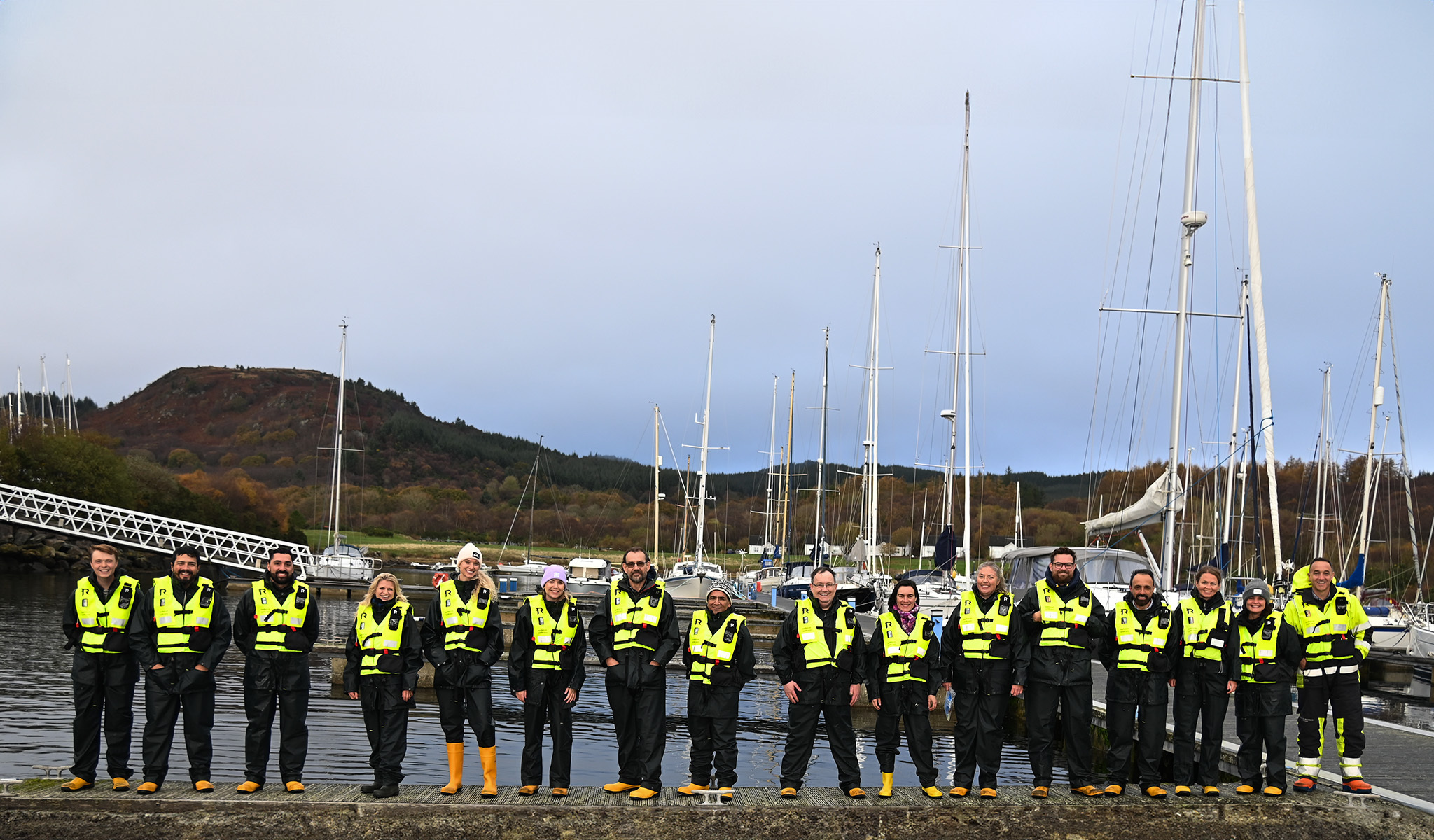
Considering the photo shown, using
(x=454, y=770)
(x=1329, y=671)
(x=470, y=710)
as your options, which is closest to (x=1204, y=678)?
(x=1329, y=671)

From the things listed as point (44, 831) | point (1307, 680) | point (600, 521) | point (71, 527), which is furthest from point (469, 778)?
point (600, 521)

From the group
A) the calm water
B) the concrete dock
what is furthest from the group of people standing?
the calm water

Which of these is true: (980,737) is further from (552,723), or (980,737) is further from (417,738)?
(417,738)

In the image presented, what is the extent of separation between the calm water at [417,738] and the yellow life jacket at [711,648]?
434 cm

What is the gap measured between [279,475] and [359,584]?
123 metres

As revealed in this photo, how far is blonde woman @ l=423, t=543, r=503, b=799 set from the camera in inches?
358

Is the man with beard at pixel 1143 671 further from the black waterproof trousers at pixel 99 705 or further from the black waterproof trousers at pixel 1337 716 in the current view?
the black waterproof trousers at pixel 99 705

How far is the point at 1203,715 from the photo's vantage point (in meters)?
9.84

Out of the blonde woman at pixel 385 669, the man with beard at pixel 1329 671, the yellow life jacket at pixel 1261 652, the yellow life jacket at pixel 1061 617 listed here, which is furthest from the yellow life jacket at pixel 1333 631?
the blonde woman at pixel 385 669

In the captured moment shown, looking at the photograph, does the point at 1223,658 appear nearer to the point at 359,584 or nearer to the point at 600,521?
the point at 359,584

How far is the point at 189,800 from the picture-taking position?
8.41 metres

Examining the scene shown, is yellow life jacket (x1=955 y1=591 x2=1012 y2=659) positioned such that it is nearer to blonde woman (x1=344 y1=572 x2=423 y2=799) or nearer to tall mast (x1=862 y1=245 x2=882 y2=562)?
blonde woman (x1=344 y1=572 x2=423 y2=799)

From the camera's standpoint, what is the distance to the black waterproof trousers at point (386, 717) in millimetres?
8898

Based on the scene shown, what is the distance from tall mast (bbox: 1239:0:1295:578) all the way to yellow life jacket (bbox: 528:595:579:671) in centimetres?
1598
